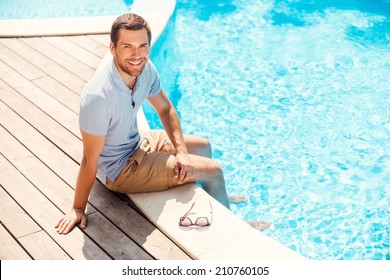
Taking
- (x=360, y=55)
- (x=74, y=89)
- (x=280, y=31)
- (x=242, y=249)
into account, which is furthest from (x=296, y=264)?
(x=280, y=31)

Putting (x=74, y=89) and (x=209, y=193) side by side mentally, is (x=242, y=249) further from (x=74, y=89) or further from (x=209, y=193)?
(x=74, y=89)

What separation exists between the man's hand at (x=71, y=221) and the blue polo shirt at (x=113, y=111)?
0.94ft

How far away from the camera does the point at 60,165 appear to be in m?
3.70

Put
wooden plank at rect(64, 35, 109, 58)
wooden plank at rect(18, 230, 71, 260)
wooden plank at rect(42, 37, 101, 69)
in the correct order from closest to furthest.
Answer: wooden plank at rect(18, 230, 71, 260) < wooden plank at rect(42, 37, 101, 69) < wooden plank at rect(64, 35, 109, 58)

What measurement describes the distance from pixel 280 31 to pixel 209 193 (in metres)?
4.01

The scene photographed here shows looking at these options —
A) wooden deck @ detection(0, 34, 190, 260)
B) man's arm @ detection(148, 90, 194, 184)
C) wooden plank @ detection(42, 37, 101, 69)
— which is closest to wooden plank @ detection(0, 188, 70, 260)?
wooden deck @ detection(0, 34, 190, 260)

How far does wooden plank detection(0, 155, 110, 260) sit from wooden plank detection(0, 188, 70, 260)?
0.11 feet

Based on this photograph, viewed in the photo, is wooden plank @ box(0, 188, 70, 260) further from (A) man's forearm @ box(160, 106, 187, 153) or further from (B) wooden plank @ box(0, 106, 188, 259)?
(A) man's forearm @ box(160, 106, 187, 153)

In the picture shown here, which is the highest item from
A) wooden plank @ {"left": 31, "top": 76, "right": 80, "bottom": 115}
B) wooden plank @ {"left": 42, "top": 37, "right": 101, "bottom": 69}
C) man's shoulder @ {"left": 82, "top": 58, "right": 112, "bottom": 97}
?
man's shoulder @ {"left": 82, "top": 58, "right": 112, "bottom": 97}

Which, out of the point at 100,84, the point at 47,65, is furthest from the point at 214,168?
the point at 47,65

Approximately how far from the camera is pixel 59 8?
27.3 ft

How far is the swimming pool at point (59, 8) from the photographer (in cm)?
814

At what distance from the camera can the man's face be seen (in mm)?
2912

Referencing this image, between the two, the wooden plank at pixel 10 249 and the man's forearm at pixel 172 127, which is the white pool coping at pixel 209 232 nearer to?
the man's forearm at pixel 172 127
